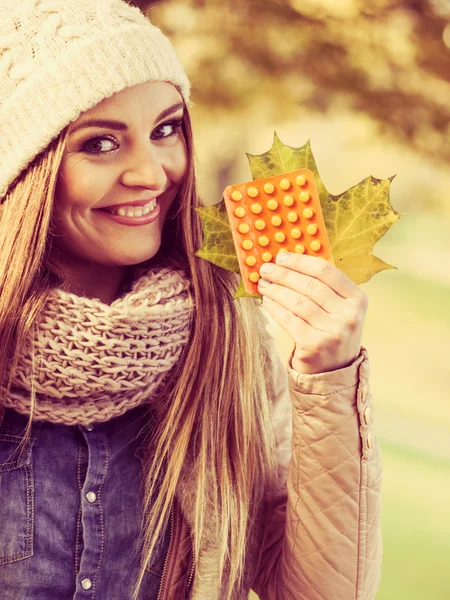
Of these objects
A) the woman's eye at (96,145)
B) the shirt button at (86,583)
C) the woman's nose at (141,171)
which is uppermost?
the woman's eye at (96,145)

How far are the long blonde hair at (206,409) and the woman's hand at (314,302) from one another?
0.78ft

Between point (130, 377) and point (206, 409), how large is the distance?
0.15 meters

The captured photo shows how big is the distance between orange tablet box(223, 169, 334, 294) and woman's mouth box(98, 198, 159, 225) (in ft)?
0.64

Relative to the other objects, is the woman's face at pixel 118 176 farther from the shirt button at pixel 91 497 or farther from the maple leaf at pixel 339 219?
the shirt button at pixel 91 497

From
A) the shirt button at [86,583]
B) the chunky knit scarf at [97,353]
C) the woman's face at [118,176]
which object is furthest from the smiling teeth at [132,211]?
the shirt button at [86,583]

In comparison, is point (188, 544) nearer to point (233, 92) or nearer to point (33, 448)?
point (33, 448)

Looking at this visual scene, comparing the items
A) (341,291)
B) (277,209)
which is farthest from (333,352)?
(277,209)

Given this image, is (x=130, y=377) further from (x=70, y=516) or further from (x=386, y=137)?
(x=386, y=137)

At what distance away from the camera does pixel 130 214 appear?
936mm

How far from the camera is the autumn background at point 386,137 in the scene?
1.44 meters

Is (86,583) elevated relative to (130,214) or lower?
lower

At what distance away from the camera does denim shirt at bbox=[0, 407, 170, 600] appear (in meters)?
0.89

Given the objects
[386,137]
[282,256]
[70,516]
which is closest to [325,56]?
[386,137]

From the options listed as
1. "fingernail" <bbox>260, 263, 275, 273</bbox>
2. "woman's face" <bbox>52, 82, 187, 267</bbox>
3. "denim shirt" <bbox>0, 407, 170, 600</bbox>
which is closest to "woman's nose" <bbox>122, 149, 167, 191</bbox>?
"woman's face" <bbox>52, 82, 187, 267</bbox>
